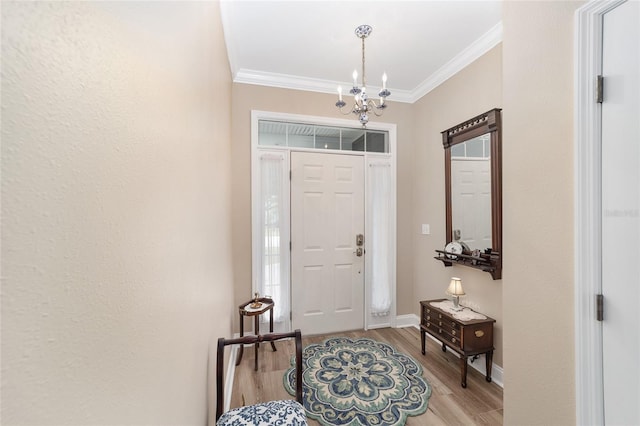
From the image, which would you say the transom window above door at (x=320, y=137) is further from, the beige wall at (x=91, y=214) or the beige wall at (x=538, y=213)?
the beige wall at (x=91, y=214)

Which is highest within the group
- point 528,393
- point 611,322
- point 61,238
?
point 61,238

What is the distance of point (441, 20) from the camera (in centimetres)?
215

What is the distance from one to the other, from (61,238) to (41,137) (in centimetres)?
13

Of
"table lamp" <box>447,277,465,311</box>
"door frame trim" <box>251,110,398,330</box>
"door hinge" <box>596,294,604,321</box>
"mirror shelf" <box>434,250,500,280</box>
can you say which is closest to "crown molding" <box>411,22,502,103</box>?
"door frame trim" <box>251,110,398,330</box>

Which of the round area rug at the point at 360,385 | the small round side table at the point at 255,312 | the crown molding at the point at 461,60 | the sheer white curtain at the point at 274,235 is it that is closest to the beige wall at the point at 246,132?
the sheer white curtain at the point at 274,235

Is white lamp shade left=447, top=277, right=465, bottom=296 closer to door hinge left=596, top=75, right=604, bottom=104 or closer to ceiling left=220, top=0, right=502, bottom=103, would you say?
door hinge left=596, top=75, right=604, bottom=104

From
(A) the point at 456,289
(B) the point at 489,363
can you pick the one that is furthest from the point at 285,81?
(B) the point at 489,363

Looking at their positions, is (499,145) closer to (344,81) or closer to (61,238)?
(344,81)

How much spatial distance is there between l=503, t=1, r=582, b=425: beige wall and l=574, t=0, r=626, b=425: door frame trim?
32mm

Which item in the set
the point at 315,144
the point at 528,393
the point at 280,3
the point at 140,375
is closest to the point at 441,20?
the point at 280,3

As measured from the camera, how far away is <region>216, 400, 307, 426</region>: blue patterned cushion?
3.93ft

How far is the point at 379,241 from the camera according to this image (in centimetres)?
330

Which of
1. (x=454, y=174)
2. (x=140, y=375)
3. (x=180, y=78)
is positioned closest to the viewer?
(x=140, y=375)

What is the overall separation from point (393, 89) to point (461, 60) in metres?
0.82
